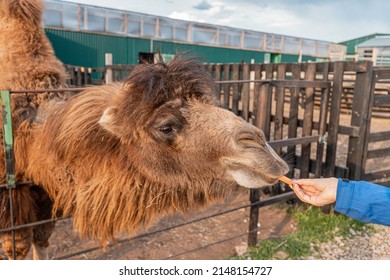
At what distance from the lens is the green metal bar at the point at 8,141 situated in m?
2.64

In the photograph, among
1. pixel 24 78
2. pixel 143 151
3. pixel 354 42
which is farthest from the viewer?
pixel 354 42

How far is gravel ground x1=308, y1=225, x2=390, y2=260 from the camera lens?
175 inches

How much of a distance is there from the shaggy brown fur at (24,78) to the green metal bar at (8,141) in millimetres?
114

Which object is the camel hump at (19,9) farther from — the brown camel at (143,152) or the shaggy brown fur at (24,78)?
the brown camel at (143,152)

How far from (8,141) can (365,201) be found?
2492 millimetres

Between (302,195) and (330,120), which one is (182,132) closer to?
(302,195)

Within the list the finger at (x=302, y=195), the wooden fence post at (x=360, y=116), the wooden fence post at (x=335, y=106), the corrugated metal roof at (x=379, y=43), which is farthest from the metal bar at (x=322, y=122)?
the corrugated metal roof at (x=379, y=43)

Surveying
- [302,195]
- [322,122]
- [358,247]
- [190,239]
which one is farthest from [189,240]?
[302,195]

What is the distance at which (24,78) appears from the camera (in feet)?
10.8

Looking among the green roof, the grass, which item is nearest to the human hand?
the grass

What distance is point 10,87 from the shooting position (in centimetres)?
320

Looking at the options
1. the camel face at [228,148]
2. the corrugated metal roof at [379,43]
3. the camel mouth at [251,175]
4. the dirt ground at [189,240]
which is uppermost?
the corrugated metal roof at [379,43]

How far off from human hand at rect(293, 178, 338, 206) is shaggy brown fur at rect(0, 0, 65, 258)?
2152 millimetres
